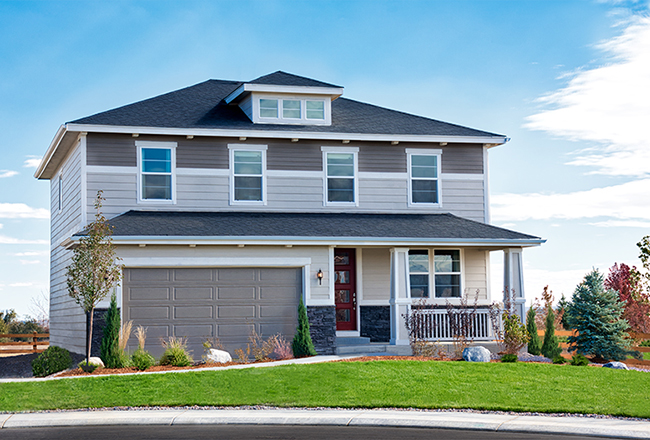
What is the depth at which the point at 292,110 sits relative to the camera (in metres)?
22.6

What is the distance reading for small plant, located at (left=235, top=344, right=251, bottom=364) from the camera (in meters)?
18.0

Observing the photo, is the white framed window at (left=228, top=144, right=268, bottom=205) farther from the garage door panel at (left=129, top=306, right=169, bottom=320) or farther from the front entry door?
the garage door panel at (left=129, top=306, right=169, bottom=320)

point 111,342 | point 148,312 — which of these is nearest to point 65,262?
point 148,312

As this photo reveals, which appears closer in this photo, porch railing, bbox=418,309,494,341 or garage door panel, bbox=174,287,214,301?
garage door panel, bbox=174,287,214,301

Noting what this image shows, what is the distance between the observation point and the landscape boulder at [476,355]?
17.1m

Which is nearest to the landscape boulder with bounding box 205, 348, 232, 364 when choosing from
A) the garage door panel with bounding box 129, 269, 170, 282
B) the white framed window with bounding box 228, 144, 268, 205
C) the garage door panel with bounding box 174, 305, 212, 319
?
the garage door panel with bounding box 174, 305, 212, 319

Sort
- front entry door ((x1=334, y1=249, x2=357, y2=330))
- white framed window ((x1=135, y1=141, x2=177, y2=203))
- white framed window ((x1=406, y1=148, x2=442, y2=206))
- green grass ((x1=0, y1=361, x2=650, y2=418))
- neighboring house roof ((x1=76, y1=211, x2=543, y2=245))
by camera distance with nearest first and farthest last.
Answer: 1. green grass ((x1=0, y1=361, x2=650, y2=418))
2. neighboring house roof ((x1=76, y1=211, x2=543, y2=245))
3. white framed window ((x1=135, y1=141, x2=177, y2=203))
4. front entry door ((x1=334, y1=249, x2=357, y2=330))
5. white framed window ((x1=406, y1=148, x2=442, y2=206))

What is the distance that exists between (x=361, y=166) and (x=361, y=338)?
17.3 ft

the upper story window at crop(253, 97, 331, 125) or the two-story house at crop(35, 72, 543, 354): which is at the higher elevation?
the upper story window at crop(253, 97, 331, 125)

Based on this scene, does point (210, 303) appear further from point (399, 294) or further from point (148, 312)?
point (399, 294)

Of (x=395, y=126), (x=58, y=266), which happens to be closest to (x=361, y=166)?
(x=395, y=126)

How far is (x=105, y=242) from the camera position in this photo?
686 inches

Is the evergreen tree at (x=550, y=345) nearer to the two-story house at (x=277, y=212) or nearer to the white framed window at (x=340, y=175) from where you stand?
the two-story house at (x=277, y=212)

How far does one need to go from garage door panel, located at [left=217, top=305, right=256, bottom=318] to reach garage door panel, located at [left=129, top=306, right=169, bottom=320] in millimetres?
1392
